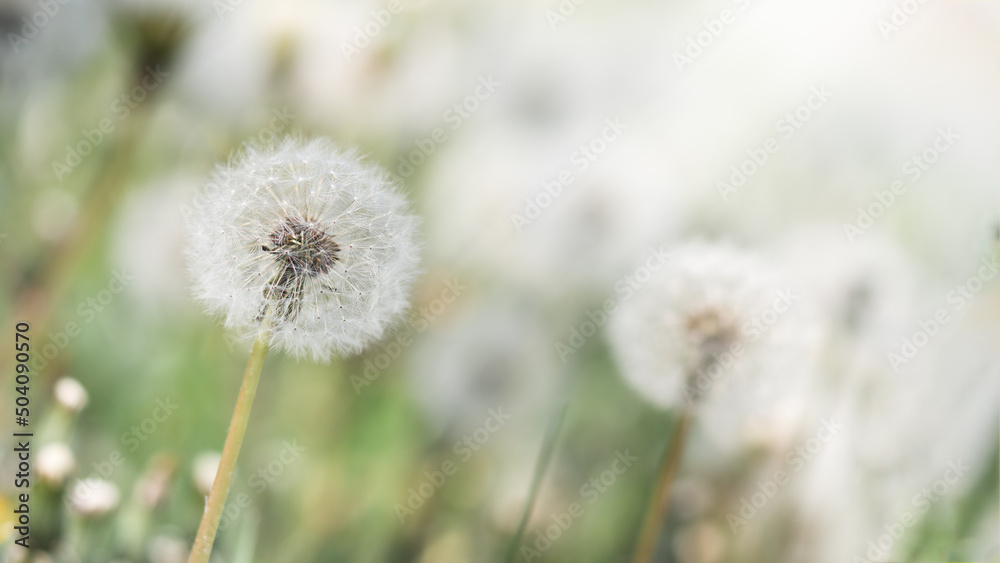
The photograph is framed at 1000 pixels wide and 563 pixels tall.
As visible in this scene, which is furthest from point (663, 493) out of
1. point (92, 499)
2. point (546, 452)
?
point (92, 499)

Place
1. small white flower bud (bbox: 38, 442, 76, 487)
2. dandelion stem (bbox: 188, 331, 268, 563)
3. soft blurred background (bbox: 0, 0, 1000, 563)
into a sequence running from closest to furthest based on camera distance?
dandelion stem (bbox: 188, 331, 268, 563) < small white flower bud (bbox: 38, 442, 76, 487) < soft blurred background (bbox: 0, 0, 1000, 563)

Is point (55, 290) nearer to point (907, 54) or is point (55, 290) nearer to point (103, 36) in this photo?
point (103, 36)

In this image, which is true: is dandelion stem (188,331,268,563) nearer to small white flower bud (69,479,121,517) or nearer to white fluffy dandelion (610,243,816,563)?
small white flower bud (69,479,121,517)

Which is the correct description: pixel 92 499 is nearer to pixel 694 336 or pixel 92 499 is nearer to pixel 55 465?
pixel 55 465

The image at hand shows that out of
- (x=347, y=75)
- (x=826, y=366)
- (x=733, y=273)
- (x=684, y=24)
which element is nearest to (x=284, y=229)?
(x=347, y=75)

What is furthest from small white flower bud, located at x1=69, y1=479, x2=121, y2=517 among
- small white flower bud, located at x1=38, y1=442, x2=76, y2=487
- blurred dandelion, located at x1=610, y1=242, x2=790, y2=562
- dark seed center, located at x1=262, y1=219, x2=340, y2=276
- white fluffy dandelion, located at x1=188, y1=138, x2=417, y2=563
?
Answer: blurred dandelion, located at x1=610, y1=242, x2=790, y2=562

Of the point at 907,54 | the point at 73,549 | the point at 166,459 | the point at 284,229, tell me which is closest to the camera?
the point at 284,229
